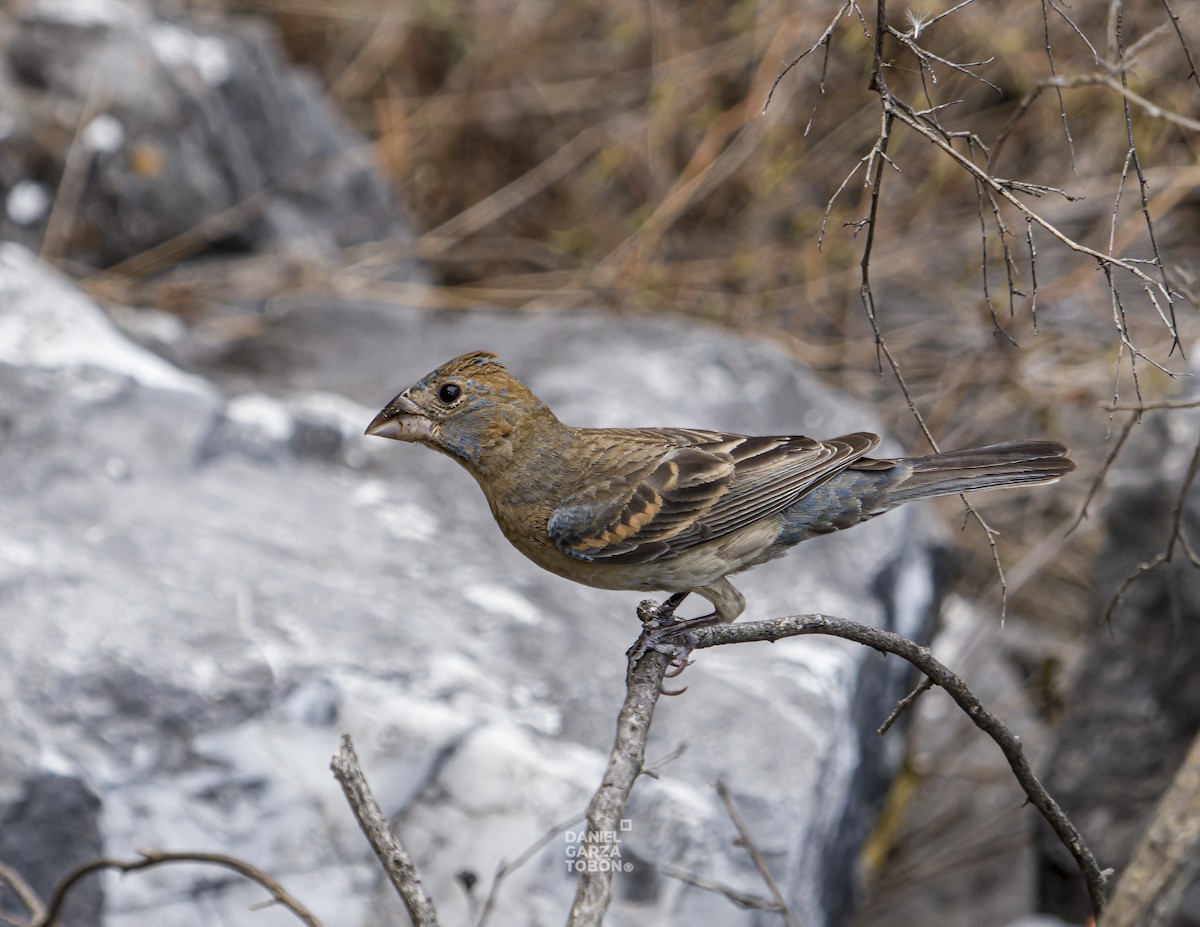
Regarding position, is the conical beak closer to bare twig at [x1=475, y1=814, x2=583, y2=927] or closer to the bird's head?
the bird's head

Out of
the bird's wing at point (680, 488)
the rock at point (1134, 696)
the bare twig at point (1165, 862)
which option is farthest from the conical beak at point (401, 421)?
the rock at point (1134, 696)

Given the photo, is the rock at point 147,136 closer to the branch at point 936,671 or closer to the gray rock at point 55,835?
the gray rock at point 55,835

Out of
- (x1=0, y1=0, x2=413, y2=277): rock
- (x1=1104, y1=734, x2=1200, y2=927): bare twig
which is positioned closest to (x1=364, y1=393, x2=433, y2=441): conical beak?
(x1=1104, y1=734, x2=1200, y2=927): bare twig

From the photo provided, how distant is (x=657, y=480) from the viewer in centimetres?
338

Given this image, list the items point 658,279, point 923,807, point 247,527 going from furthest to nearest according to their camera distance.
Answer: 1. point 658,279
2. point 923,807
3. point 247,527

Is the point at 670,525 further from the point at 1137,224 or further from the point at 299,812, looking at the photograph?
the point at 1137,224

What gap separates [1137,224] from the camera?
611 centimetres

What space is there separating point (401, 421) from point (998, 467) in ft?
4.92

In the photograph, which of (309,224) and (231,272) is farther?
(309,224)

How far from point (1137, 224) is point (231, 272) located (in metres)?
4.36

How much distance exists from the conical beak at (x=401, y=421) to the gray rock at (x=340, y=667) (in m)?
0.89

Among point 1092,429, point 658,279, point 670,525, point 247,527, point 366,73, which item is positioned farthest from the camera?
point 366,73

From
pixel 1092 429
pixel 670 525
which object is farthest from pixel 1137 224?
pixel 670 525

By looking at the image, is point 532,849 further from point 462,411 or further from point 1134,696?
point 1134,696
